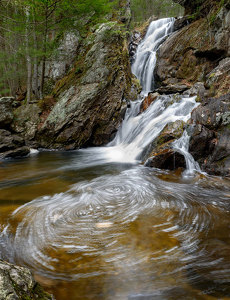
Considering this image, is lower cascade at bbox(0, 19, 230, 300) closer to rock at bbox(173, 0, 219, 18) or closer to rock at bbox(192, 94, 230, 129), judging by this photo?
rock at bbox(192, 94, 230, 129)

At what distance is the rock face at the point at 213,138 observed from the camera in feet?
17.1

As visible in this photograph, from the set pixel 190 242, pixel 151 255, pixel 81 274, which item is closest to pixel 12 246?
pixel 81 274

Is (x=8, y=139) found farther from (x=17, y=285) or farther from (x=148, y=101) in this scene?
(x=17, y=285)

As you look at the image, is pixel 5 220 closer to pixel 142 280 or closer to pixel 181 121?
pixel 142 280

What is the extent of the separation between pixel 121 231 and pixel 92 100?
824cm

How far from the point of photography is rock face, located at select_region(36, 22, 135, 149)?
10.0m

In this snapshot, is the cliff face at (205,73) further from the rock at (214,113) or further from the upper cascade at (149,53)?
the upper cascade at (149,53)

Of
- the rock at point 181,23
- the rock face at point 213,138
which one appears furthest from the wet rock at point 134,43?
the rock face at point 213,138

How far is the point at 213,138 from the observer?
5.63 meters

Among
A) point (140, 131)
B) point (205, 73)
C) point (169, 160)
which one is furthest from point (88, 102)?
point (205, 73)

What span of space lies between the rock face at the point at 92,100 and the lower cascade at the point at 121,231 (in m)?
3.99

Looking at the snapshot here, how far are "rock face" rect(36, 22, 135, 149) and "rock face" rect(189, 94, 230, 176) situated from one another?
501 cm

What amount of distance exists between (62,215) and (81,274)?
1.44 meters

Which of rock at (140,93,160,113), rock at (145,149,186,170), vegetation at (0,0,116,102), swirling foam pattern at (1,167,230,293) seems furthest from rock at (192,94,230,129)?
vegetation at (0,0,116,102)
